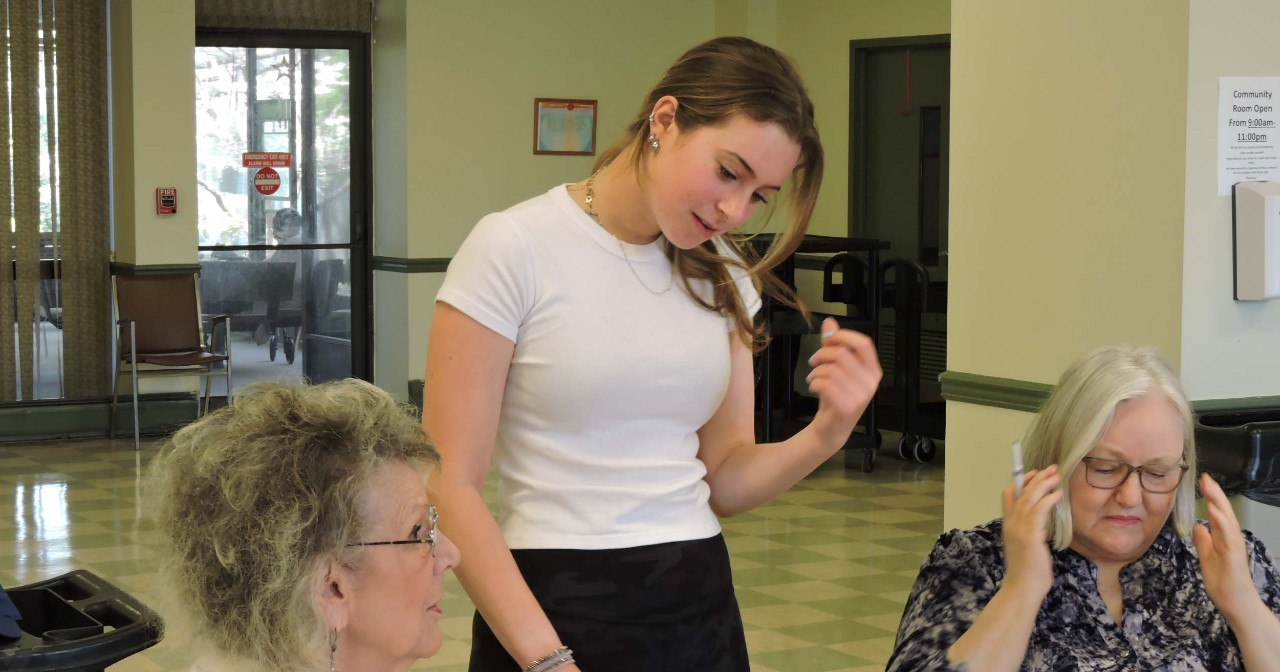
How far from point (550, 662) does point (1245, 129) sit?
2.11 metres

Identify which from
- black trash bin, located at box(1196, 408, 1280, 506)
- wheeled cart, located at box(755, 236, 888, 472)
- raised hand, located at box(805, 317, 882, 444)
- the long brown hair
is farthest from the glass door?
raised hand, located at box(805, 317, 882, 444)

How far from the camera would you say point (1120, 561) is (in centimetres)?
224

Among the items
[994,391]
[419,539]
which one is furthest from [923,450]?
[419,539]

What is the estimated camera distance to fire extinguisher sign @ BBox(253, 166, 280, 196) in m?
9.56

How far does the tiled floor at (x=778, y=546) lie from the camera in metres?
4.79

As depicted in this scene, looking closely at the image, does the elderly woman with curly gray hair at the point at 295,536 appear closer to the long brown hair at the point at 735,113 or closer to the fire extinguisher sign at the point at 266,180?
the long brown hair at the point at 735,113

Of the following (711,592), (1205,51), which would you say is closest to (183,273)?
(1205,51)

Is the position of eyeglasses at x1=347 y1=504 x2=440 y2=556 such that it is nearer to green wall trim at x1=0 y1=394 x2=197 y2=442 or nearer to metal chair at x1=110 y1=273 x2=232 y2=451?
metal chair at x1=110 y1=273 x2=232 y2=451

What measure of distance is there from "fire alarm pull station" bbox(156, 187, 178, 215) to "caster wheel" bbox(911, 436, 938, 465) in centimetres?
462

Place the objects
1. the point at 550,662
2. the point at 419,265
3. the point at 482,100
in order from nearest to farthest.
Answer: the point at 550,662 → the point at 419,265 → the point at 482,100

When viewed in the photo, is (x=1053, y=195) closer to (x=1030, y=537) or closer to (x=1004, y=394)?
(x=1004, y=394)

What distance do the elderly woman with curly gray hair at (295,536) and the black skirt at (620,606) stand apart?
11.3 inches

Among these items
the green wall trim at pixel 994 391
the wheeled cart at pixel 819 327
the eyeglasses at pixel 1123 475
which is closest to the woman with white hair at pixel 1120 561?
the eyeglasses at pixel 1123 475

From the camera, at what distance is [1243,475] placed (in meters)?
2.71
